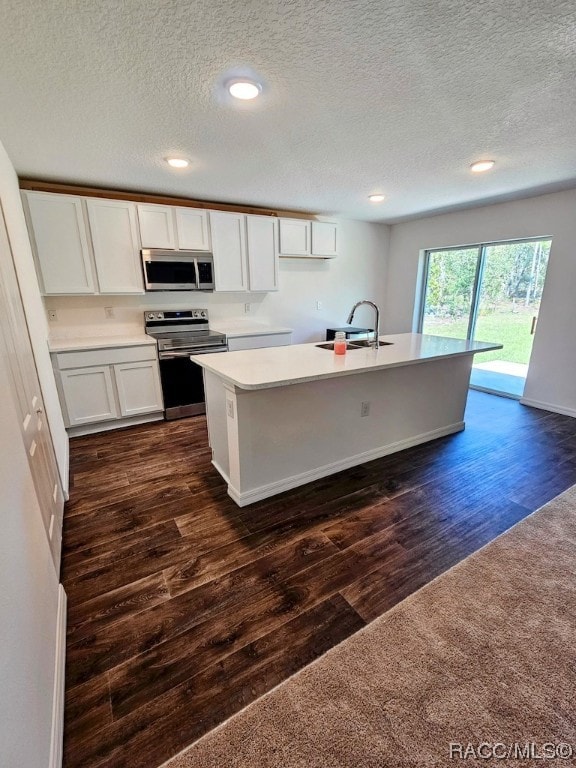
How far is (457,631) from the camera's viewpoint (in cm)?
146

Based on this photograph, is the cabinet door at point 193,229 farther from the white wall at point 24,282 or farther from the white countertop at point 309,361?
the white countertop at point 309,361

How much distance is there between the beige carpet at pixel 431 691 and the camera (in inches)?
42.6

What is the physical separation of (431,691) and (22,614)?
1.40 metres

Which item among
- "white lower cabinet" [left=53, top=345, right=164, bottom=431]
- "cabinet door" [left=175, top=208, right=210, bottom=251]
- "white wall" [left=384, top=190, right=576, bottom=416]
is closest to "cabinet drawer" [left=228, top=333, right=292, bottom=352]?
"white lower cabinet" [left=53, top=345, right=164, bottom=431]

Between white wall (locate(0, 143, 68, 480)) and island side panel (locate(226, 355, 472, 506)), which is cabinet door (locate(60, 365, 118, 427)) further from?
island side panel (locate(226, 355, 472, 506))

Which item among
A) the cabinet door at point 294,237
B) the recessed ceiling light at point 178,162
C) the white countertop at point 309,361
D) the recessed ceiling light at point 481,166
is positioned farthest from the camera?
the cabinet door at point 294,237

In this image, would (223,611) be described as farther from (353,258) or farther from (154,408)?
(353,258)

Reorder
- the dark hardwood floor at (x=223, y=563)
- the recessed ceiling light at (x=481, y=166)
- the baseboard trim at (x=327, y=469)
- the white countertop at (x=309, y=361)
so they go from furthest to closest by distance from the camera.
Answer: the recessed ceiling light at (x=481, y=166), the baseboard trim at (x=327, y=469), the white countertop at (x=309, y=361), the dark hardwood floor at (x=223, y=563)

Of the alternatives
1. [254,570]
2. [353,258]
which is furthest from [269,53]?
[353,258]

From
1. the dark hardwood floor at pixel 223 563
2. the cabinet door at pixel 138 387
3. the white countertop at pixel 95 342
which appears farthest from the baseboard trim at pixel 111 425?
the white countertop at pixel 95 342

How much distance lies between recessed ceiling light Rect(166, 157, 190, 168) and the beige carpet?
333cm

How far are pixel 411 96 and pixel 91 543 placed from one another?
312cm

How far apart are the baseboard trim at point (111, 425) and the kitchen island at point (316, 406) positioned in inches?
54.0

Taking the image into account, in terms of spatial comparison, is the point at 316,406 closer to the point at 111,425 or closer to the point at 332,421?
the point at 332,421
